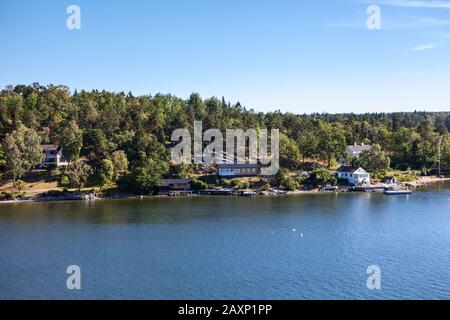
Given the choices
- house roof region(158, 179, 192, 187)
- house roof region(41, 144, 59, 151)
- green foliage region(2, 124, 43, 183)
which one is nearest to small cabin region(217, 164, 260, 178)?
house roof region(158, 179, 192, 187)

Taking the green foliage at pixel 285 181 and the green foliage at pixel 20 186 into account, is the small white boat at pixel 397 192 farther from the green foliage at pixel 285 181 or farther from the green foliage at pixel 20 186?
the green foliage at pixel 20 186

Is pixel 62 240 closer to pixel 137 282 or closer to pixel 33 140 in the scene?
pixel 137 282

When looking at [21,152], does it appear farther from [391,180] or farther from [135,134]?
[391,180]


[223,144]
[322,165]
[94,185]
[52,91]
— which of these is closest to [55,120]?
[52,91]

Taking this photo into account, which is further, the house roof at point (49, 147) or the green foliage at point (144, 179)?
the house roof at point (49, 147)

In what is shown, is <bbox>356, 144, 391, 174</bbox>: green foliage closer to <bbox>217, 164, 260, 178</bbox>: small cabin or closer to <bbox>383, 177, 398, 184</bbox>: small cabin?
<bbox>383, 177, 398, 184</bbox>: small cabin

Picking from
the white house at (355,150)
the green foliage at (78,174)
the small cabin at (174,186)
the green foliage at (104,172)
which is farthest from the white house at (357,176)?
the green foliage at (78,174)

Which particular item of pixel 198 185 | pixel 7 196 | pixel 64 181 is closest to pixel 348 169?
pixel 198 185
